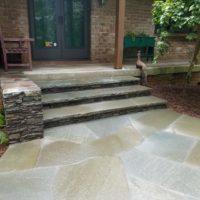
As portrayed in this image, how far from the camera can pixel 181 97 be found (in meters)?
4.52

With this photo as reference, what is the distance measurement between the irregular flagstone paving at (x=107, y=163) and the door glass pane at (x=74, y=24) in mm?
3205

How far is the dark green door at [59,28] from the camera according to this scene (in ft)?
17.5

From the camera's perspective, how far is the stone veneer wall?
8.25ft

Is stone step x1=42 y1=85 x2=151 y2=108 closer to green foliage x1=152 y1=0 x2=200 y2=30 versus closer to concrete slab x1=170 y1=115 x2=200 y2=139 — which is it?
concrete slab x1=170 y1=115 x2=200 y2=139

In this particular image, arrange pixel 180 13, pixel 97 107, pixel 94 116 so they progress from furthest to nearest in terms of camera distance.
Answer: pixel 180 13 < pixel 97 107 < pixel 94 116

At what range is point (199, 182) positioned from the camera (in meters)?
1.97

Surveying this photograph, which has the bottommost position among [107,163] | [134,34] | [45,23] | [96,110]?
[107,163]

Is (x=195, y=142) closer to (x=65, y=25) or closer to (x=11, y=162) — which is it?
(x=11, y=162)

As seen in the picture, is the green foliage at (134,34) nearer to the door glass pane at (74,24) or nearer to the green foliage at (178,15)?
the door glass pane at (74,24)

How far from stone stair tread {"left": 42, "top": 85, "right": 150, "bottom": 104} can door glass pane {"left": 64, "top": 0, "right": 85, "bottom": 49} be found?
2.23 metres

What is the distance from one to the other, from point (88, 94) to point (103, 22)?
296 cm

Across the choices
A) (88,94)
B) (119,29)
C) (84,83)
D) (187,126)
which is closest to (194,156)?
(187,126)

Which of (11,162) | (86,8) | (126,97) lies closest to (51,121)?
(11,162)

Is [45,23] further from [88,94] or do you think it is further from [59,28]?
[88,94]
